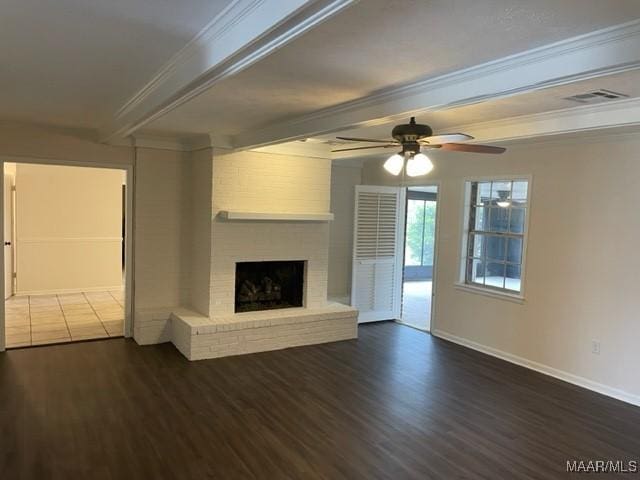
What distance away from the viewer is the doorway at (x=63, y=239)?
759cm

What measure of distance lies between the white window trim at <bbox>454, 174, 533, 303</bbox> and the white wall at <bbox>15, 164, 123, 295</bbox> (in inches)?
225

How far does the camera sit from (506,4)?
5.92ft

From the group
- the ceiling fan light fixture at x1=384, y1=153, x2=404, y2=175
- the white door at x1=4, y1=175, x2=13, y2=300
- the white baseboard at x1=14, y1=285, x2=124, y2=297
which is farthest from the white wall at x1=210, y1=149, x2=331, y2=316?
the white door at x1=4, y1=175, x2=13, y2=300

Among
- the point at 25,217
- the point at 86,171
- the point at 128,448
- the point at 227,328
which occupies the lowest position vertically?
the point at 128,448

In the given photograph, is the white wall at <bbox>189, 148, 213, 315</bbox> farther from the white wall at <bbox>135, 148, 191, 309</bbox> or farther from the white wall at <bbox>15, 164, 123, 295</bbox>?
the white wall at <bbox>15, 164, 123, 295</bbox>

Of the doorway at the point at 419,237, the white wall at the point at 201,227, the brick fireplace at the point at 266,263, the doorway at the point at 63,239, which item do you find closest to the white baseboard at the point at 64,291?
the doorway at the point at 63,239

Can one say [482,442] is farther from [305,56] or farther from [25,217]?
[25,217]

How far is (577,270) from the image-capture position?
465 centimetres

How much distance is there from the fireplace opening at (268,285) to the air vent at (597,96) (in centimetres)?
354

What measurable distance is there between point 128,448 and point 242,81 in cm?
249

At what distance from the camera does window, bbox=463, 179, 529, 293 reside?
17.4ft

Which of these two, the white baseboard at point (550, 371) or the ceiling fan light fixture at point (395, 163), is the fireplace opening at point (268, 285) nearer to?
the white baseboard at point (550, 371)

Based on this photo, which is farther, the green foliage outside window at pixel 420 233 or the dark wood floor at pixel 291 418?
the green foliage outside window at pixel 420 233

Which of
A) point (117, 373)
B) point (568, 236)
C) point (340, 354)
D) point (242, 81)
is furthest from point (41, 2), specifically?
point (568, 236)
